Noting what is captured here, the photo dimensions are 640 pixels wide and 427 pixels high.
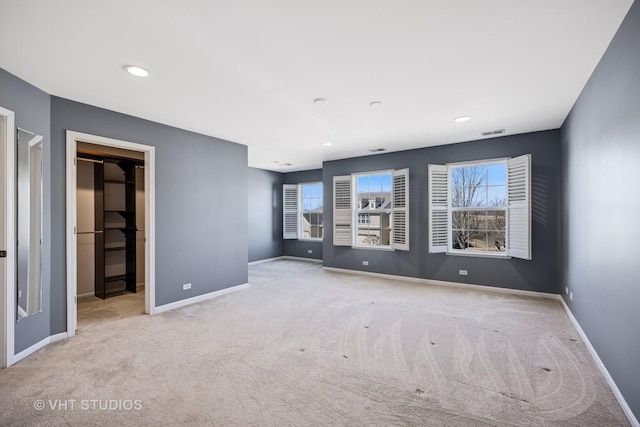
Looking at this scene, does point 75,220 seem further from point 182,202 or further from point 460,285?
point 460,285

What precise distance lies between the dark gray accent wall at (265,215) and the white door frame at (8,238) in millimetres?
5152

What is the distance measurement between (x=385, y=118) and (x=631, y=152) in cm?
243

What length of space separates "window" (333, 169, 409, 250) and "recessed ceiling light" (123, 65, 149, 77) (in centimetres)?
458

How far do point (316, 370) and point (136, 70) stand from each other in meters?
3.03

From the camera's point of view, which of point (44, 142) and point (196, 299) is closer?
point (44, 142)

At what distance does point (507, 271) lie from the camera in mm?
4805

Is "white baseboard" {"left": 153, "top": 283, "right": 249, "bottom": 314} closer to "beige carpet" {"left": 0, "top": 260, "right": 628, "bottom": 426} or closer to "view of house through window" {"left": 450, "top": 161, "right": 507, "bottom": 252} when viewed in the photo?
"beige carpet" {"left": 0, "top": 260, "right": 628, "bottom": 426}

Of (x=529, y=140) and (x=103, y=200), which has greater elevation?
(x=529, y=140)

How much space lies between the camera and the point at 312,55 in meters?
2.30

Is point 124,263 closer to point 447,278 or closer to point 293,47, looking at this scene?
point 293,47

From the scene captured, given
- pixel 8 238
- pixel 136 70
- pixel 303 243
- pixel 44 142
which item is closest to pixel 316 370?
pixel 8 238

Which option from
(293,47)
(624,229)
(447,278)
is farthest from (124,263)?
(624,229)

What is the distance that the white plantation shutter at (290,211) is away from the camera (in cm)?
848

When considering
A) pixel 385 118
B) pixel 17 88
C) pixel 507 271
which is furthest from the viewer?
pixel 507 271
